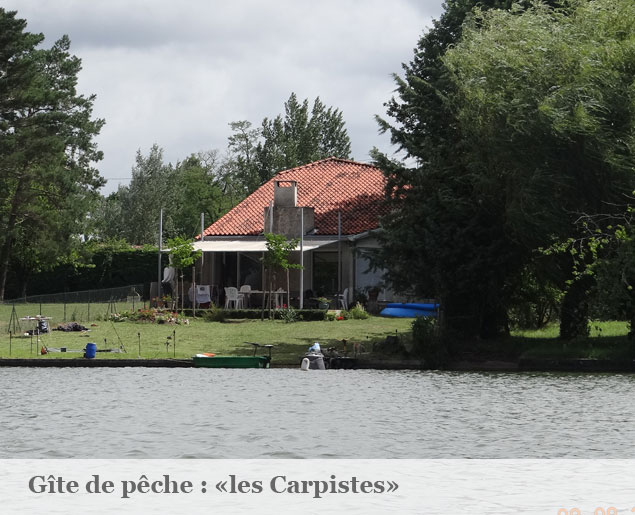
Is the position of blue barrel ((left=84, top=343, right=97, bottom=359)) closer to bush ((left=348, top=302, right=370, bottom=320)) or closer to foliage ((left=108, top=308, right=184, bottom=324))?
foliage ((left=108, top=308, right=184, bottom=324))

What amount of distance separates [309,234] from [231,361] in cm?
2121

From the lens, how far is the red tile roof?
48312 millimetres

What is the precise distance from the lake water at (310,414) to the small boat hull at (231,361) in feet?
0.88

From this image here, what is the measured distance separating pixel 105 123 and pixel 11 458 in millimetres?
56965

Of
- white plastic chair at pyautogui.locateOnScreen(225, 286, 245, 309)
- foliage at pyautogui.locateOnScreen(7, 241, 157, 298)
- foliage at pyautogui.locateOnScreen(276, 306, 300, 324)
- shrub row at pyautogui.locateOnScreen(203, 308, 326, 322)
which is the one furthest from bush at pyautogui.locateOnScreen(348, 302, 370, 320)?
foliage at pyautogui.locateOnScreen(7, 241, 157, 298)

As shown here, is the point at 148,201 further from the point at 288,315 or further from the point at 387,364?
the point at 387,364

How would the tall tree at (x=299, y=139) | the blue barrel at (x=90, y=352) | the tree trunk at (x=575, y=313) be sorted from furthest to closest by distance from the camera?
the tall tree at (x=299, y=139) < the tree trunk at (x=575, y=313) < the blue barrel at (x=90, y=352)

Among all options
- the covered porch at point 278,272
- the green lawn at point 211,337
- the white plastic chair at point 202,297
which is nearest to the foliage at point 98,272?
the covered porch at point 278,272

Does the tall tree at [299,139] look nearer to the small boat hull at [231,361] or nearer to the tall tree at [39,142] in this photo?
the tall tree at [39,142]

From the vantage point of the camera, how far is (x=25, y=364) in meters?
26.8

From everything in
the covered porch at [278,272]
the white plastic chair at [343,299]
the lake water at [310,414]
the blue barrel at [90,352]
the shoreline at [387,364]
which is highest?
the covered porch at [278,272]

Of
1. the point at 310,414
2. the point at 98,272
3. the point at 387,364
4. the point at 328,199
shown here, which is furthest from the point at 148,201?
the point at 310,414

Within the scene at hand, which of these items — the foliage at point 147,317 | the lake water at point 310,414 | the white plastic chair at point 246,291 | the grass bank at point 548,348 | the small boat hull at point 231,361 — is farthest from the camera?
the white plastic chair at point 246,291

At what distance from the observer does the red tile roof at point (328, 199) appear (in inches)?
1902
